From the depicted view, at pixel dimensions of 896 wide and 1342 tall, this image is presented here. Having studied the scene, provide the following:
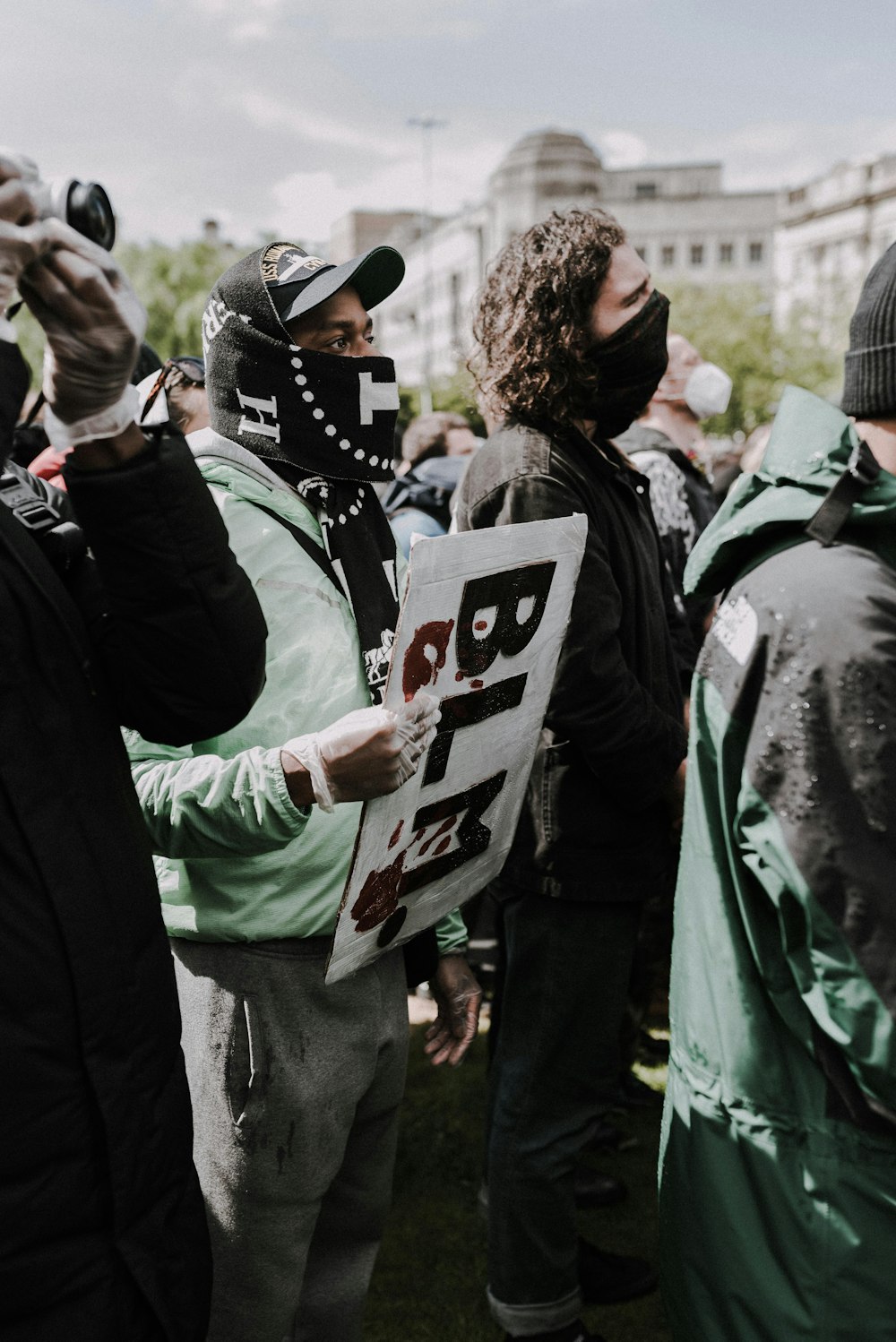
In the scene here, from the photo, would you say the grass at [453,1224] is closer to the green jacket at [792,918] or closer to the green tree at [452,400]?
the green jacket at [792,918]

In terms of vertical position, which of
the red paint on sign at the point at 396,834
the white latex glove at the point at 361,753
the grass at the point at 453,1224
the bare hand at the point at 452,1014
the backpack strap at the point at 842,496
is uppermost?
the backpack strap at the point at 842,496

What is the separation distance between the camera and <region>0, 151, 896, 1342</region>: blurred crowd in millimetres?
1299

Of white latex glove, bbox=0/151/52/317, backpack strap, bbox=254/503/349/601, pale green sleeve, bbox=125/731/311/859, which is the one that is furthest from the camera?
backpack strap, bbox=254/503/349/601

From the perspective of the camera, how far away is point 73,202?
3.65 feet

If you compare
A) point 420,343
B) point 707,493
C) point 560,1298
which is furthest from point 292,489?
point 420,343

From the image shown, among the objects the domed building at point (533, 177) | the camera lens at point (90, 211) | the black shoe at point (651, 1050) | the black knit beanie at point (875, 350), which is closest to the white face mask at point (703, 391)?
the black shoe at point (651, 1050)

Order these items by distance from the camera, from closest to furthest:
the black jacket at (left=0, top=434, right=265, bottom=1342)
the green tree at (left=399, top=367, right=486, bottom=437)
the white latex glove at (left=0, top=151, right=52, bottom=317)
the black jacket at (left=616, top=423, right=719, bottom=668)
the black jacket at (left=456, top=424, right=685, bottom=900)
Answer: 1. the white latex glove at (left=0, top=151, right=52, bottom=317)
2. the black jacket at (left=0, top=434, right=265, bottom=1342)
3. the black jacket at (left=456, top=424, right=685, bottom=900)
4. the green tree at (left=399, top=367, right=486, bottom=437)
5. the black jacket at (left=616, top=423, right=719, bottom=668)

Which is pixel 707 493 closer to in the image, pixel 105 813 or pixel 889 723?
pixel 889 723

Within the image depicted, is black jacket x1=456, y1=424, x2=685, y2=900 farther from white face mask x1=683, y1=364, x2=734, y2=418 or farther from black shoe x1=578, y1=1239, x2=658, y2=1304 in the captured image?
white face mask x1=683, y1=364, x2=734, y2=418

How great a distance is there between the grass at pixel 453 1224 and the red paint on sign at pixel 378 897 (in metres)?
1.54

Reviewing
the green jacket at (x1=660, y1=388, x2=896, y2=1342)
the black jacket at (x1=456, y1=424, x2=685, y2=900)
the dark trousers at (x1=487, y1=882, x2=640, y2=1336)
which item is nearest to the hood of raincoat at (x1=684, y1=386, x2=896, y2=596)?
the green jacket at (x1=660, y1=388, x2=896, y2=1342)

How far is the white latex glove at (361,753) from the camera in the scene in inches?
62.7

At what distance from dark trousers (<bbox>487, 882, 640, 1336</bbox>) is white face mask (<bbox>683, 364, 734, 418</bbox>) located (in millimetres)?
3080

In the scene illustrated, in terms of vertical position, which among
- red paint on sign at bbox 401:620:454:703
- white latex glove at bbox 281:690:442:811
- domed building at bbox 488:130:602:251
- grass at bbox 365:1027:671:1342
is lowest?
grass at bbox 365:1027:671:1342
